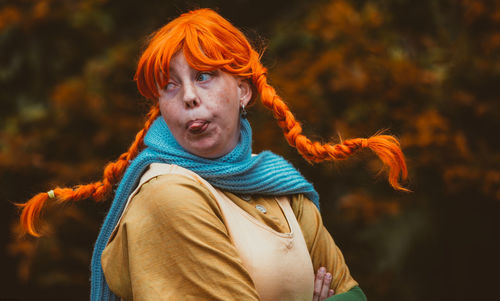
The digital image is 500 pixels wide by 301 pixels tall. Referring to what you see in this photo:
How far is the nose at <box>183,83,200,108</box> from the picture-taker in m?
1.48

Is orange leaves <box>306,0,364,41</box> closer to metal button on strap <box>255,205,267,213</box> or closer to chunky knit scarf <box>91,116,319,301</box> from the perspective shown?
chunky knit scarf <box>91,116,319,301</box>

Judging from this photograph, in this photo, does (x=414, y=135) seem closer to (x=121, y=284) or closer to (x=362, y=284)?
(x=362, y=284)

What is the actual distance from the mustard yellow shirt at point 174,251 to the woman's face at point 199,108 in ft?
0.58

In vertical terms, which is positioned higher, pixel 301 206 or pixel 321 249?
pixel 301 206

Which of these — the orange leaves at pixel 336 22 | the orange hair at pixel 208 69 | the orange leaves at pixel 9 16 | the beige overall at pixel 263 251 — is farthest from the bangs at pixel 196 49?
the orange leaves at pixel 9 16

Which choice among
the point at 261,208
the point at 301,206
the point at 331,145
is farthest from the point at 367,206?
the point at 261,208

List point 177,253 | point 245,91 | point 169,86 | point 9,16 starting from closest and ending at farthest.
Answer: point 177,253
point 169,86
point 245,91
point 9,16

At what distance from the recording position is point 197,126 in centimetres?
150

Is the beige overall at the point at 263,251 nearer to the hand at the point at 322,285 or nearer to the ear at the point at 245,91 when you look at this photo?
the hand at the point at 322,285

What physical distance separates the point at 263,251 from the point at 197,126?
1.25 feet

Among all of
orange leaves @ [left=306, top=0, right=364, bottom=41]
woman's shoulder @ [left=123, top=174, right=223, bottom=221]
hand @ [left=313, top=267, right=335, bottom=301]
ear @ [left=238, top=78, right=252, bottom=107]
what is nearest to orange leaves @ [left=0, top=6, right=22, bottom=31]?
orange leaves @ [left=306, top=0, right=364, bottom=41]

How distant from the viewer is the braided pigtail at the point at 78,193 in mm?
1619

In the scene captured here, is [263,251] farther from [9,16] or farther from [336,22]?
[9,16]

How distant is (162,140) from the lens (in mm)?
1551
